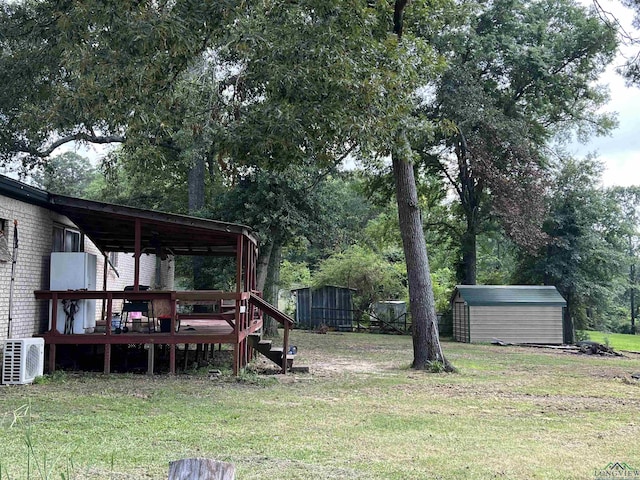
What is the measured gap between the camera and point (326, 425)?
6.78 metres

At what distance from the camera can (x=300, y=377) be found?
1106cm

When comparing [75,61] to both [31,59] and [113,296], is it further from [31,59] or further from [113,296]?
[31,59]

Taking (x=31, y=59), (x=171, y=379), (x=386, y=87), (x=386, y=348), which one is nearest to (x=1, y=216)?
(x=171, y=379)

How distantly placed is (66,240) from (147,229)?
1.64 m

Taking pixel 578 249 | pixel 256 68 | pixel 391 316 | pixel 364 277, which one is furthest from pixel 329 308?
pixel 256 68

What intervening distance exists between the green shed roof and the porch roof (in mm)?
11620

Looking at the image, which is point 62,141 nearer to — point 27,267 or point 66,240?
point 66,240

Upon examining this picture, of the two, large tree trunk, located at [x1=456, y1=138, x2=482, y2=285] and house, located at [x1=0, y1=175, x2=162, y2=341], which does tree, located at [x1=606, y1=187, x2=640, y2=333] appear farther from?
house, located at [x1=0, y1=175, x2=162, y2=341]

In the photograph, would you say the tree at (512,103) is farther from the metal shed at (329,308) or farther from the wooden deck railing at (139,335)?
the wooden deck railing at (139,335)

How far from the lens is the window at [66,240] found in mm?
12055

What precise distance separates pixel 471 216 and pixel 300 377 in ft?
60.8

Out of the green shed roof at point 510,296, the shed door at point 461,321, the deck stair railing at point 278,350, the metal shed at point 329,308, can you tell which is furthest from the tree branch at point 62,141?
the shed door at point 461,321

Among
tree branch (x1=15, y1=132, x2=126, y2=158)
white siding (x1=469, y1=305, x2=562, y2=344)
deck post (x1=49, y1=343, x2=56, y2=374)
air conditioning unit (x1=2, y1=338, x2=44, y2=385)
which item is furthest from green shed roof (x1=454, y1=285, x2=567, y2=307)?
air conditioning unit (x1=2, y1=338, x2=44, y2=385)

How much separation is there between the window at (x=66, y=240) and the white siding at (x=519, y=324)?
51.0 feet
